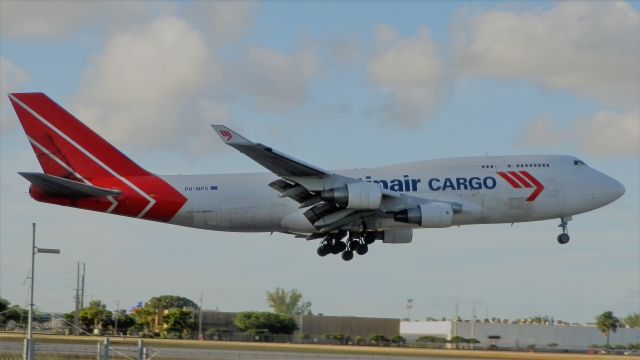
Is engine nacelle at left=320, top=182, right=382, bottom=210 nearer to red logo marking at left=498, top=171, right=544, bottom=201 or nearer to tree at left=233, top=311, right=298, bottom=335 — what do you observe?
red logo marking at left=498, top=171, right=544, bottom=201

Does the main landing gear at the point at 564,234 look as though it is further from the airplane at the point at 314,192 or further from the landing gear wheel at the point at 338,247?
the landing gear wheel at the point at 338,247

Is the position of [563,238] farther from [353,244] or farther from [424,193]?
[353,244]

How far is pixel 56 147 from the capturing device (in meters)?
56.2

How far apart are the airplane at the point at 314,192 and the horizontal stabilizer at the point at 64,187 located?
56 millimetres

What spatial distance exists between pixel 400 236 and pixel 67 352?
20.7 m

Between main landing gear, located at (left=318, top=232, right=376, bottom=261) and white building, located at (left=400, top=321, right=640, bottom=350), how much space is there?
39.4 m

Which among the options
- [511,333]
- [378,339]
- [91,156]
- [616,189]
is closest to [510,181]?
[616,189]

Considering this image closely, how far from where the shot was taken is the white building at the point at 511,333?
95688 millimetres

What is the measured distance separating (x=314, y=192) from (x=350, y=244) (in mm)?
4970

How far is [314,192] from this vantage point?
2092 inches

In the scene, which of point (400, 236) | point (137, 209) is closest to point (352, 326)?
point (400, 236)

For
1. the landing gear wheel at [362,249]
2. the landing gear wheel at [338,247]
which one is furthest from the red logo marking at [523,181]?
the landing gear wheel at [338,247]

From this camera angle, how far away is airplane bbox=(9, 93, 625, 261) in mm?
53500

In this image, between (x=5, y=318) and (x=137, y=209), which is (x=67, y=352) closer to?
(x=137, y=209)
